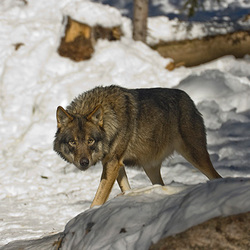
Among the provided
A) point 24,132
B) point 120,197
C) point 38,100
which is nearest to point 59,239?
point 120,197

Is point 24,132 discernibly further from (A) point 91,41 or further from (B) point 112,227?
(B) point 112,227

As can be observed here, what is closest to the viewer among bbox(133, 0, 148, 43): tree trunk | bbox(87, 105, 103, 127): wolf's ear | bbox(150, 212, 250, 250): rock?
bbox(150, 212, 250, 250): rock

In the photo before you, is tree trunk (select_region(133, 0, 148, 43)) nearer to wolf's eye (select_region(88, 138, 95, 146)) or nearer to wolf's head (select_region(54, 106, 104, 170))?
wolf's head (select_region(54, 106, 104, 170))

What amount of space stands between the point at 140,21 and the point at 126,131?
5.98 meters

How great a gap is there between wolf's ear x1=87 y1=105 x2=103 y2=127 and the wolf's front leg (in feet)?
1.68

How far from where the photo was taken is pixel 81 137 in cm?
478

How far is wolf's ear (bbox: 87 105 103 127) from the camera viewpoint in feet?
16.1

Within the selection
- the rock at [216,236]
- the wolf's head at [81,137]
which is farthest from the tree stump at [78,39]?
the rock at [216,236]

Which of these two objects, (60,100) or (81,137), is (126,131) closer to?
(81,137)

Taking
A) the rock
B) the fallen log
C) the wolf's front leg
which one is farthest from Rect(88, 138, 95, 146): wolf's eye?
the fallen log

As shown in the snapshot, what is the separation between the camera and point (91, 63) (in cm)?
1003

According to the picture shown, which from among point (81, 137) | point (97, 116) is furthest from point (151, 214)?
point (97, 116)

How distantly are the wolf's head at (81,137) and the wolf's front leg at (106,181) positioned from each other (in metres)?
0.19

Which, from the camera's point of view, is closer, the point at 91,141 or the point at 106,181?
the point at 91,141
